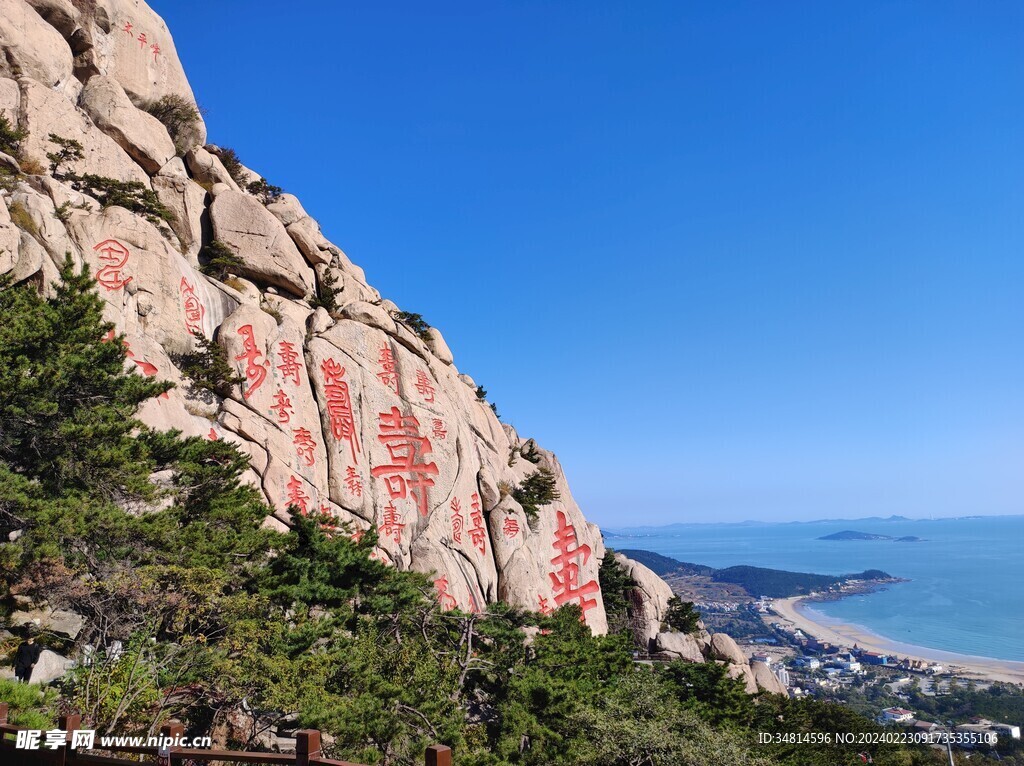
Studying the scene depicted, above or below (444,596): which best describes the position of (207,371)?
above

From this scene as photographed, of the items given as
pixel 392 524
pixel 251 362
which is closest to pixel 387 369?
pixel 251 362

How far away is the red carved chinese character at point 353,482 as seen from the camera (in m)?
12.7

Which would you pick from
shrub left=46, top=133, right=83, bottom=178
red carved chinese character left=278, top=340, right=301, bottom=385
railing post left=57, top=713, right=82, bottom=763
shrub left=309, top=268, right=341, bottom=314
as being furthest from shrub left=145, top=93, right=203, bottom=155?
railing post left=57, top=713, right=82, bottom=763

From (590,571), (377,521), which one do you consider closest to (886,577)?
(590,571)

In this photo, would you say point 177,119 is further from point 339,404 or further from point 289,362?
point 339,404

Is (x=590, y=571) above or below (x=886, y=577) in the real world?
above

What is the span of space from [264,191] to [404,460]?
31.5 ft

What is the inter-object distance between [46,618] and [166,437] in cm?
250

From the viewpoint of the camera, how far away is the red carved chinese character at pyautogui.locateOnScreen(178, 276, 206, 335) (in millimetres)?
11953

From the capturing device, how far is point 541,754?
830 cm

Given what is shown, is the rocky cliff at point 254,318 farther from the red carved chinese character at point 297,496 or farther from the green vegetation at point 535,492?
the green vegetation at point 535,492

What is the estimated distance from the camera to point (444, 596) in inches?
507

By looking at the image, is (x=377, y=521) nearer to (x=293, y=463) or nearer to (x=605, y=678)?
(x=293, y=463)

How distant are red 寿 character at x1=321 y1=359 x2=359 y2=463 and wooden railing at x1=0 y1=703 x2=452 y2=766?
355 inches
